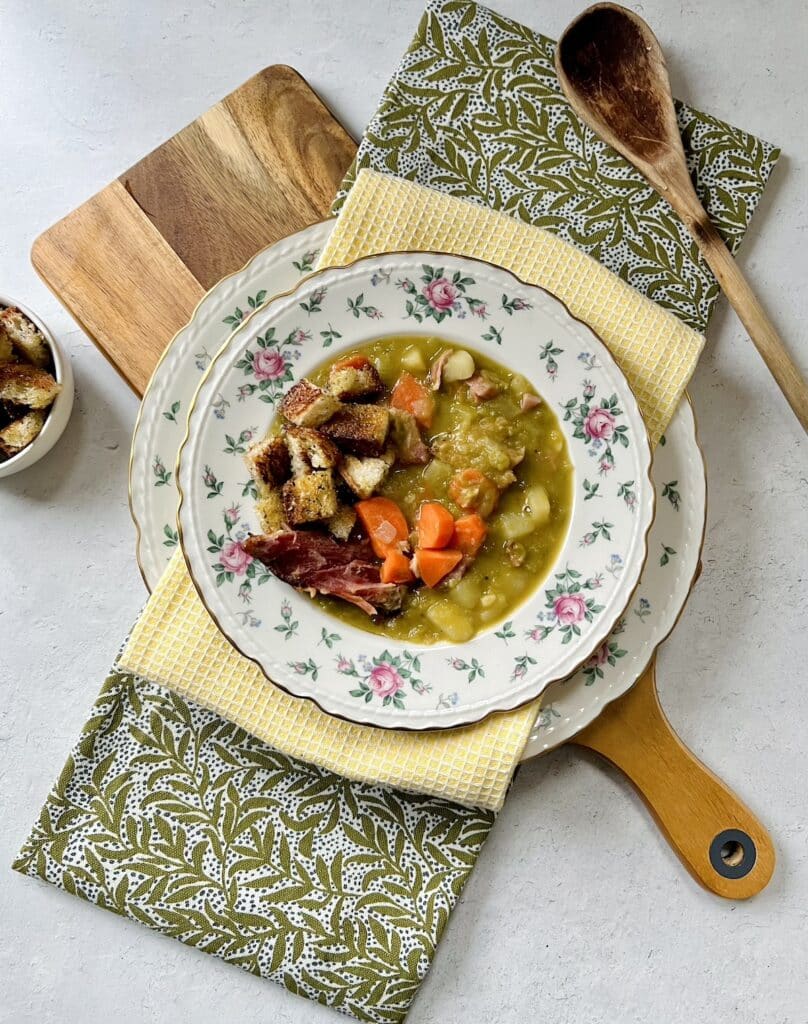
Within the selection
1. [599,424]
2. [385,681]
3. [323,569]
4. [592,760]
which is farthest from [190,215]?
[592,760]

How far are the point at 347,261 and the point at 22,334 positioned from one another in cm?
132

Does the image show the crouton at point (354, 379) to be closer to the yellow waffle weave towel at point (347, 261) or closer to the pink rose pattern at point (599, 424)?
the yellow waffle weave towel at point (347, 261)

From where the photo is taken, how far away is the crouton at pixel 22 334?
3549 mm

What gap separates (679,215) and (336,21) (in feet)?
5.48

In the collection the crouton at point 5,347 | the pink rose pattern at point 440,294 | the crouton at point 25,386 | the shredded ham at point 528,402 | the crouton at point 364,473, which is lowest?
the shredded ham at point 528,402

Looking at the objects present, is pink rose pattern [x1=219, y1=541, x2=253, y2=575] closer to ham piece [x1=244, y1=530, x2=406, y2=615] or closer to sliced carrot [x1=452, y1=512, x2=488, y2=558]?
ham piece [x1=244, y1=530, x2=406, y2=615]

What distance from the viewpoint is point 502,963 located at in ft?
12.3

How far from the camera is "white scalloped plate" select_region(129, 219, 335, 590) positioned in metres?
3.31

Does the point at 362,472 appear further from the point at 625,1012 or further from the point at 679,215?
the point at 625,1012

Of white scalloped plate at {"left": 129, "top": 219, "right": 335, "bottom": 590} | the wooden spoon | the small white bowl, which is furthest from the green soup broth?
the small white bowl

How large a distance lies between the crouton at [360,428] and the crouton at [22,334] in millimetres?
1286

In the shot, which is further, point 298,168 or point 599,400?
point 298,168

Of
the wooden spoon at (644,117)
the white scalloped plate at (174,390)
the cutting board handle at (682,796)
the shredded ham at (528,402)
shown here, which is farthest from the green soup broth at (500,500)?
the wooden spoon at (644,117)

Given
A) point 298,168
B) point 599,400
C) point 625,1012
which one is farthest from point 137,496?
point 625,1012
